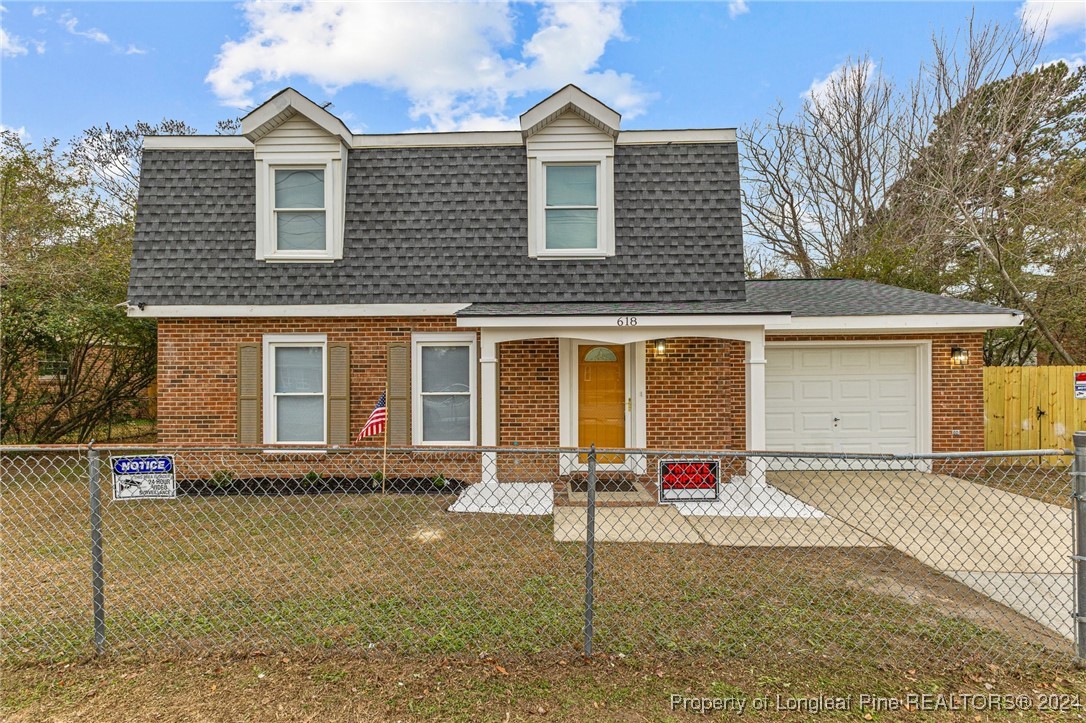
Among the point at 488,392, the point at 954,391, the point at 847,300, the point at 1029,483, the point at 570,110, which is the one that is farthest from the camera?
the point at 847,300

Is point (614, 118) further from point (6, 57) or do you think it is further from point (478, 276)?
point (6, 57)

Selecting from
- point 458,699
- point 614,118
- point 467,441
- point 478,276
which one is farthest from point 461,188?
point 458,699

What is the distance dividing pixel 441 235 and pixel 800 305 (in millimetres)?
6172

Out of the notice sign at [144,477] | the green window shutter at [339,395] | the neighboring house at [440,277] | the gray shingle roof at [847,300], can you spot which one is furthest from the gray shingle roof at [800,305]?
the notice sign at [144,477]

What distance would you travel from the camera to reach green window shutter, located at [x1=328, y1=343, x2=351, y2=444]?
817 centimetres

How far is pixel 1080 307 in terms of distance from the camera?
516 inches

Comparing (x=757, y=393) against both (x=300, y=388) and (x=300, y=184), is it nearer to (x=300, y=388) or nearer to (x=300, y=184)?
(x=300, y=388)

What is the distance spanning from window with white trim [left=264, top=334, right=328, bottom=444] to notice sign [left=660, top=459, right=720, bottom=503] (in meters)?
6.43

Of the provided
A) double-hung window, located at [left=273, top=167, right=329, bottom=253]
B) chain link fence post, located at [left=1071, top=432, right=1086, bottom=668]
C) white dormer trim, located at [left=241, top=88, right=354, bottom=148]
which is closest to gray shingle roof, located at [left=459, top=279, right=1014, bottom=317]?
double-hung window, located at [left=273, top=167, right=329, bottom=253]

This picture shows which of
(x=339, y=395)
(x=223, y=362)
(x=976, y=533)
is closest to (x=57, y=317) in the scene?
(x=223, y=362)

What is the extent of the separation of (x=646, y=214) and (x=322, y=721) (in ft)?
25.1

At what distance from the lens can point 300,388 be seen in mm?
8344

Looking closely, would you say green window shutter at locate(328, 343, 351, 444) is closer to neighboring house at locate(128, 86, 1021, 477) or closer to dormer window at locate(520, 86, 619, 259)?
neighboring house at locate(128, 86, 1021, 477)

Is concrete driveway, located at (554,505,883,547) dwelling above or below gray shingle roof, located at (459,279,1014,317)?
below
